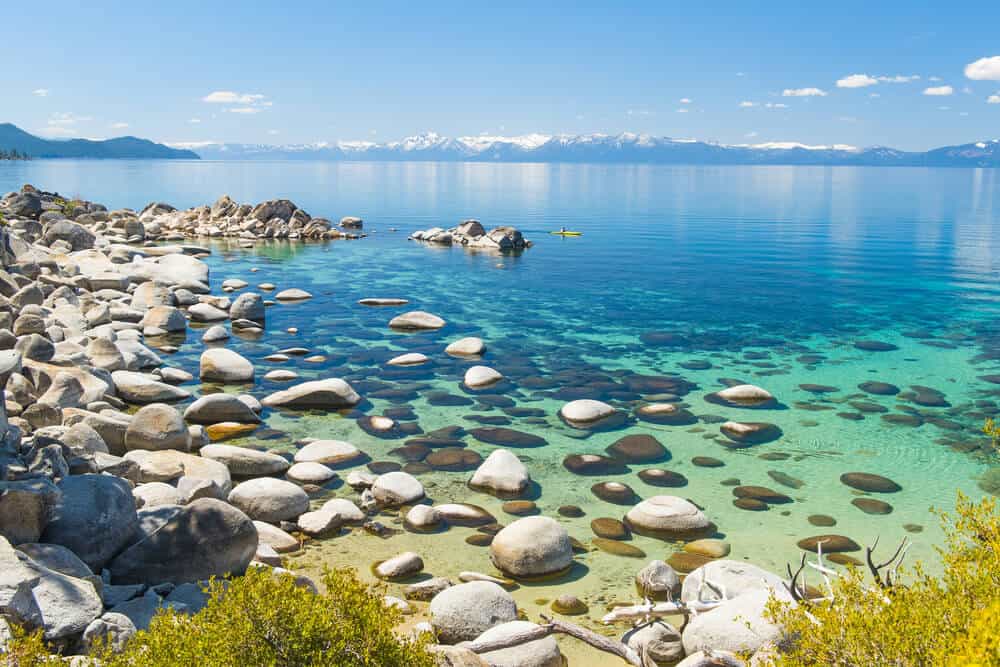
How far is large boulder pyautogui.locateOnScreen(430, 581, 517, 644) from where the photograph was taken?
9.18m

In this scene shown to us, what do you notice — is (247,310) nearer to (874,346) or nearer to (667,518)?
(667,518)

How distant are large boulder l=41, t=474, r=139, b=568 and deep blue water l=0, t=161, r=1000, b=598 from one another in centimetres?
330

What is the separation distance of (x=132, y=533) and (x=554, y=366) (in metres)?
15.4

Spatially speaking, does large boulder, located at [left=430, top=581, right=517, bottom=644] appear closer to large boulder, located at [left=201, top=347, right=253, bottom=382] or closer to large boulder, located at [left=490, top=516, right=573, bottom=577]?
large boulder, located at [left=490, top=516, right=573, bottom=577]

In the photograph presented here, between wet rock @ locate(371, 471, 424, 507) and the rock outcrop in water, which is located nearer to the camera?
wet rock @ locate(371, 471, 424, 507)

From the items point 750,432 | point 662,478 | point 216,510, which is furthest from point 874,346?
point 216,510

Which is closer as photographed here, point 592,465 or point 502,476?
point 502,476

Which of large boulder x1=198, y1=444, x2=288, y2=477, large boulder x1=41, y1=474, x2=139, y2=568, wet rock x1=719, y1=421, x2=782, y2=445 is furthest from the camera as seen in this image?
wet rock x1=719, y1=421, x2=782, y2=445

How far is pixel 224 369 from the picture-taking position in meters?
20.6

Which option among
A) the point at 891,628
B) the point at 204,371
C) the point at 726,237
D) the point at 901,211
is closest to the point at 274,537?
the point at 891,628

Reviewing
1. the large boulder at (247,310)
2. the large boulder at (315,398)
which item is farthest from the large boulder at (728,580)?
the large boulder at (247,310)

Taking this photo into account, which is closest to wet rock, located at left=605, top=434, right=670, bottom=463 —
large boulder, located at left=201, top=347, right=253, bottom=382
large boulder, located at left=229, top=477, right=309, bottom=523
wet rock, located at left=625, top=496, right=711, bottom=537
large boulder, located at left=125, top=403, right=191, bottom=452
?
wet rock, located at left=625, top=496, right=711, bottom=537

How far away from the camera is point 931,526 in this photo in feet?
42.9

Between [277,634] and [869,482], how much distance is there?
13.4 metres
